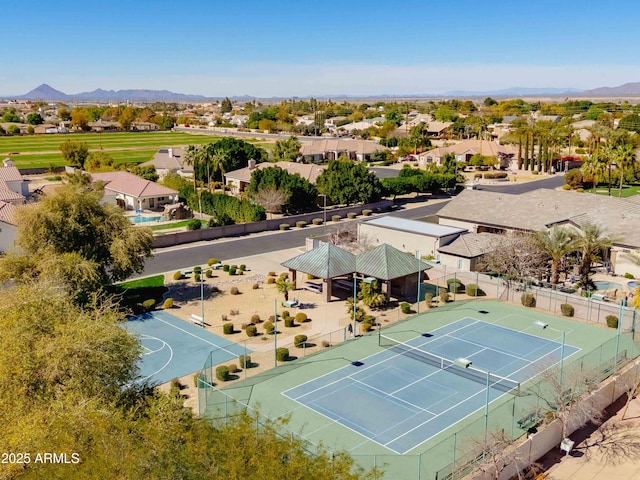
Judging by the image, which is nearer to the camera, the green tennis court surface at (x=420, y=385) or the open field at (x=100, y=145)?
the green tennis court surface at (x=420, y=385)

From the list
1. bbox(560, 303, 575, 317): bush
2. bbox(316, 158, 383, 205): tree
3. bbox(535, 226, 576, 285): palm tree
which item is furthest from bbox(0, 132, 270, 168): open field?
bbox(560, 303, 575, 317): bush

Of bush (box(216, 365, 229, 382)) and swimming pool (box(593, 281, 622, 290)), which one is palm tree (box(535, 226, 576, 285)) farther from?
bush (box(216, 365, 229, 382))

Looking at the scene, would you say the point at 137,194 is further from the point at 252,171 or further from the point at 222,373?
the point at 222,373

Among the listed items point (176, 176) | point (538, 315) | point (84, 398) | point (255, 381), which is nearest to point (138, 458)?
point (84, 398)

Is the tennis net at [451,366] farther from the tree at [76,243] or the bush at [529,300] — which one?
the tree at [76,243]

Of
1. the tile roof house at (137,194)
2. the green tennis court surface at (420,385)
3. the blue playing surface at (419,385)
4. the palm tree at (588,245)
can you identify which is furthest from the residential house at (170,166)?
the blue playing surface at (419,385)

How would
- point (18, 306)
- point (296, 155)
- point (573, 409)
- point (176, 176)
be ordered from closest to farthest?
1. point (18, 306)
2. point (573, 409)
3. point (176, 176)
4. point (296, 155)

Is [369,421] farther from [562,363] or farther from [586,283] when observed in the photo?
[586,283]
